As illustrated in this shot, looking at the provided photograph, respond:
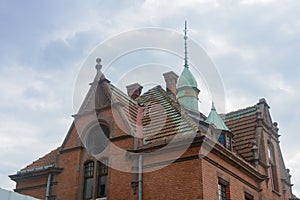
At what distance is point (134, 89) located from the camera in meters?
28.7

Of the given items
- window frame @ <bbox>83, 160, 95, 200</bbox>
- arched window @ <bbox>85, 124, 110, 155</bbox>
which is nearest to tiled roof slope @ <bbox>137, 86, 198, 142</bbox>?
arched window @ <bbox>85, 124, 110, 155</bbox>

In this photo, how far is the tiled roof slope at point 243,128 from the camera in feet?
80.1

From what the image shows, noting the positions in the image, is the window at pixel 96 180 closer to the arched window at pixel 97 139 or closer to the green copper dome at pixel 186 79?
the arched window at pixel 97 139

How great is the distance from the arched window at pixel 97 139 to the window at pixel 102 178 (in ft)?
2.31

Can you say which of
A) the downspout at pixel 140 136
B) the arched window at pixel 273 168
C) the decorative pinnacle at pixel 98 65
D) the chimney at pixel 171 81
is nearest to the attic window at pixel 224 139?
the downspout at pixel 140 136

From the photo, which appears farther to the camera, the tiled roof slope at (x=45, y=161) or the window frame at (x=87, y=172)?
the tiled roof slope at (x=45, y=161)

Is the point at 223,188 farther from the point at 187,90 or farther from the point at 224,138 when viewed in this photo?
the point at 187,90

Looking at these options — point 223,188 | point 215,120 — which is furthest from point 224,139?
point 223,188

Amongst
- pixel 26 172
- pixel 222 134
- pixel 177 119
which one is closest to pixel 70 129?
pixel 26 172

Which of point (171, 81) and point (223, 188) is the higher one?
point (171, 81)

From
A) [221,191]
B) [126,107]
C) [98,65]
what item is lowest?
[221,191]

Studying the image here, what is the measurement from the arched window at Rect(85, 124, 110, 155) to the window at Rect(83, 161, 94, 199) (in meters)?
0.69

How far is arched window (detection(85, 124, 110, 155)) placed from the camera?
20984 millimetres

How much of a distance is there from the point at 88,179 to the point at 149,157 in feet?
13.2
